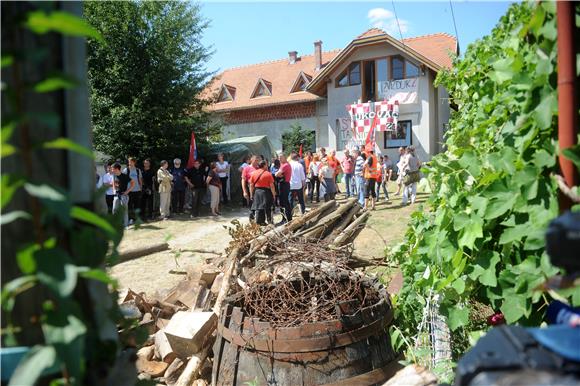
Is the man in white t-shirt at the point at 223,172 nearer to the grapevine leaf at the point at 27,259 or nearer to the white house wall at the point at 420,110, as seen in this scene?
the white house wall at the point at 420,110

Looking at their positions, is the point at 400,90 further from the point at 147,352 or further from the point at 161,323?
the point at 147,352

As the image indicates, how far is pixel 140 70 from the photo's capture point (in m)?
17.1

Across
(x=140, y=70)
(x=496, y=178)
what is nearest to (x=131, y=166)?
(x=140, y=70)

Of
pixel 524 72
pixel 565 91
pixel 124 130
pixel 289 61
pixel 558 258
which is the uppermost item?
pixel 289 61

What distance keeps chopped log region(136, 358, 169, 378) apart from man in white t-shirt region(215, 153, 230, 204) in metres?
10.8

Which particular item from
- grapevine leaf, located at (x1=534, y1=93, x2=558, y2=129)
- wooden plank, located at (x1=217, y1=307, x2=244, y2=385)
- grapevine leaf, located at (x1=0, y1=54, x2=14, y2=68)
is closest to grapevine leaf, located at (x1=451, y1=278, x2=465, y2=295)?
grapevine leaf, located at (x1=534, y1=93, x2=558, y2=129)

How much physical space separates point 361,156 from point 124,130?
8303 mm

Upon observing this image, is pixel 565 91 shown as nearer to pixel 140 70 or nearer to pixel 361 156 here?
pixel 361 156

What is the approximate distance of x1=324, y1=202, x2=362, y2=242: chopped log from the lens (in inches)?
330

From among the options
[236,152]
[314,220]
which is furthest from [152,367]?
[236,152]

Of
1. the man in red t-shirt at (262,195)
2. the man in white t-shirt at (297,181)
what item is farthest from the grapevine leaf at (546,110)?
the man in white t-shirt at (297,181)

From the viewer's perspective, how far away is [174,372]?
15.9 feet

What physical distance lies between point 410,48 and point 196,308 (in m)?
22.3

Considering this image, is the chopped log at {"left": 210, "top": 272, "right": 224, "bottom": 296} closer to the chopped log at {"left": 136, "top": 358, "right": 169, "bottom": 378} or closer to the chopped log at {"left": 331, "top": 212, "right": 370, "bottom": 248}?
the chopped log at {"left": 136, "top": 358, "right": 169, "bottom": 378}
